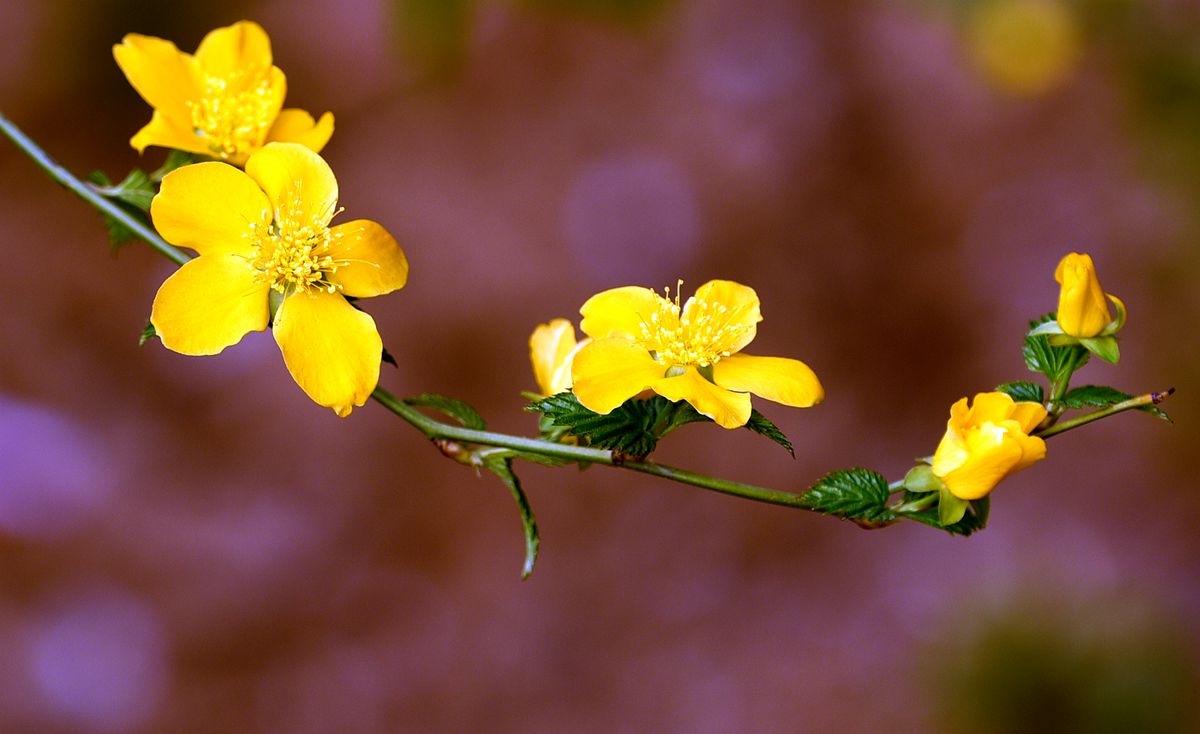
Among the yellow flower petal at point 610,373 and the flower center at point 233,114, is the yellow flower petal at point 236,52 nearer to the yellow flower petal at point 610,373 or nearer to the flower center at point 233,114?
the flower center at point 233,114

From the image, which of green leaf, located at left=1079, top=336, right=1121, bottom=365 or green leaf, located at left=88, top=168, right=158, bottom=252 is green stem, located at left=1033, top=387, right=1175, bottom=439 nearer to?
green leaf, located at left=1079, top=336, right=1121, bottom=365

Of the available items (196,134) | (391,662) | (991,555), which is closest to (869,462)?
(991,555)

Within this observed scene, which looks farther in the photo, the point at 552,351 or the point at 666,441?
the point at 666,441

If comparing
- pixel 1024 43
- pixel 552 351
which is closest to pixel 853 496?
pixel 552 351

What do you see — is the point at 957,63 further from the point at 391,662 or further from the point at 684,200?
the point at 391,662

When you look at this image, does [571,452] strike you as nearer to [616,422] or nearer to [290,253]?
[616,422]

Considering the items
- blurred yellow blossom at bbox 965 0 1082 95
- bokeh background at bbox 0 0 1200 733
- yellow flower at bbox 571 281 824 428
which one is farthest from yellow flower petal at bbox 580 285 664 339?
blurred yellow blossom at bbox 965 0 1082 95
